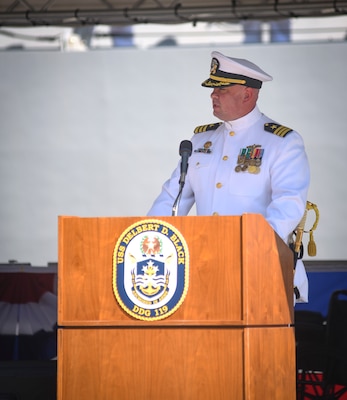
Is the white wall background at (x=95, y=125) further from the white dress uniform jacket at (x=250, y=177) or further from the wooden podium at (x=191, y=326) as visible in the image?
the wooden podium at (x=191, y=326)

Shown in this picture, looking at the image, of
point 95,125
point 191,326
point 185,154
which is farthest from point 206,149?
point 95,125

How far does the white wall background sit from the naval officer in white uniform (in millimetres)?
1459

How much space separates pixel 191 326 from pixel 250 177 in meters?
0.98

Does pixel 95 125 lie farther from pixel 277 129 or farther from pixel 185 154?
pixel 185 154

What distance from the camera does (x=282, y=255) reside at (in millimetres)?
3482

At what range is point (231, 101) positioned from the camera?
14.2 feet

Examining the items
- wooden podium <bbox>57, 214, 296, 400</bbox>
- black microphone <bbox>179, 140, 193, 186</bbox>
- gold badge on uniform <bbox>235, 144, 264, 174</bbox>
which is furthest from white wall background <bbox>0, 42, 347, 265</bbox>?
wooden podium <bbox>57, 214, 296, 400</bbox>

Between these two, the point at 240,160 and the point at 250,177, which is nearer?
the point at 250,177

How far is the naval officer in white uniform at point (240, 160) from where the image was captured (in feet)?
13.4

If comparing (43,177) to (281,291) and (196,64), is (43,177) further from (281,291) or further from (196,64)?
(281,291)

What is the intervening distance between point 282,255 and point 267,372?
1.34ft

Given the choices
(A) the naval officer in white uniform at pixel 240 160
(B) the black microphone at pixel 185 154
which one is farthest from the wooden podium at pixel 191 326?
(A) the naval officer in white uniform at pixel 240 160

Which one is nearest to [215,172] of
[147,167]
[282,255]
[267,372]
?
[282,255]

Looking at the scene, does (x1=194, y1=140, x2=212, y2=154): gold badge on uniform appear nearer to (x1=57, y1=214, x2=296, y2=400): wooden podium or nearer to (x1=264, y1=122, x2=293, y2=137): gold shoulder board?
(x1=264, y1=122, x2=293, y2=137): gold shoulder board
